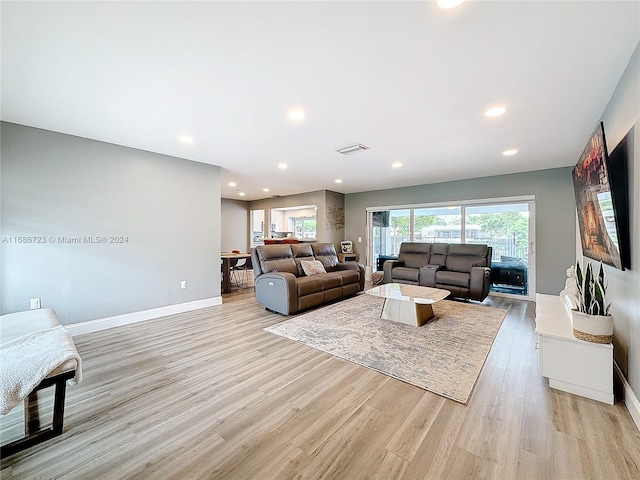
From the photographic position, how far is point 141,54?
172cm

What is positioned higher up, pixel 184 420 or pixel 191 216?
pixel 191 216

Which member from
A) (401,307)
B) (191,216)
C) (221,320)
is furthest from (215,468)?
(191,216)

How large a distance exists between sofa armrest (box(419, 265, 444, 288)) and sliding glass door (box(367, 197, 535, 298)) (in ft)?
4.17

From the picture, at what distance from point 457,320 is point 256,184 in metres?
5.05

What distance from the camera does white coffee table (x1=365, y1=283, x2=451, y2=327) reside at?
330 cm

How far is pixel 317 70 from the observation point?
189 centimetres

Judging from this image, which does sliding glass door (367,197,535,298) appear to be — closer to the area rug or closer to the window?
the area rug

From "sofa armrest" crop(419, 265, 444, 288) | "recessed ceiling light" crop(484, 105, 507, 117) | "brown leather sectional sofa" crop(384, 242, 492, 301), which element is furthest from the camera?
"sofa armrest" crop(419, 265, 444, 288)

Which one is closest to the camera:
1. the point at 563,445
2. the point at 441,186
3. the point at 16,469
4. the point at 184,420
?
the point at 16,469

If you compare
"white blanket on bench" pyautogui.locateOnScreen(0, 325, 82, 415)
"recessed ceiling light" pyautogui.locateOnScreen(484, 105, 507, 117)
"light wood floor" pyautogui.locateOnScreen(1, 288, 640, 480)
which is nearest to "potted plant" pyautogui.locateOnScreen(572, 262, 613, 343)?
"light wood floor" pyautogui.locateOnScreen(1, 288, 640, 480)

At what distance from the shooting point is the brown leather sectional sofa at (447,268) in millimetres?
4461

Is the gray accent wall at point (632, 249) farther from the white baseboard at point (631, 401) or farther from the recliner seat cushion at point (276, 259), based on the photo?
the recliner seat cushion at point (276, 259)

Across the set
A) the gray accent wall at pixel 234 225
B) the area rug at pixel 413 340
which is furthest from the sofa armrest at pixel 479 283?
the gray accent wall at pixel 234 225

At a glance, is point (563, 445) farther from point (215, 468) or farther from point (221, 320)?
point (221, 320)
